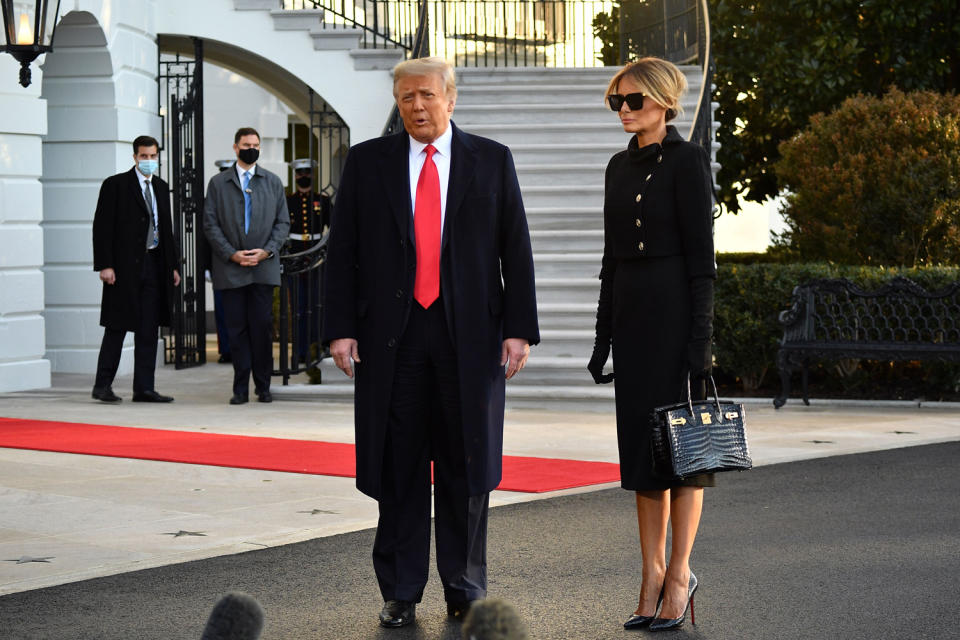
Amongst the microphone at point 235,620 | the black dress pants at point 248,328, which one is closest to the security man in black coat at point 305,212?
the black dress pants at point 248,328

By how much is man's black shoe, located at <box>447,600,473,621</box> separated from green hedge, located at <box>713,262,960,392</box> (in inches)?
268

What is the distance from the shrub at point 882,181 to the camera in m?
12.3

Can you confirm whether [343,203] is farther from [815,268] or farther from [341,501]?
[815,268]

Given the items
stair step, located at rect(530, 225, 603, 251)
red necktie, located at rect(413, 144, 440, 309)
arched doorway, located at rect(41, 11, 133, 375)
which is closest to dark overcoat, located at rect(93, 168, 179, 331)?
arched doorway, located at rect(41, 11, 133, 375)

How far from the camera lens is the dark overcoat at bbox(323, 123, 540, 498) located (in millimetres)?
4449

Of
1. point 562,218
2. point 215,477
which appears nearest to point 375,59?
point 562,218

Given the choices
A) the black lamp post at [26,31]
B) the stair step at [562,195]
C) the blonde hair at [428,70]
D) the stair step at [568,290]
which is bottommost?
the stair step at [568,290]

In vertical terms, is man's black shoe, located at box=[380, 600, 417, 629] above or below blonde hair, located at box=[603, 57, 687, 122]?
below

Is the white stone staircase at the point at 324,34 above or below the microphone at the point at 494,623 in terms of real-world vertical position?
above

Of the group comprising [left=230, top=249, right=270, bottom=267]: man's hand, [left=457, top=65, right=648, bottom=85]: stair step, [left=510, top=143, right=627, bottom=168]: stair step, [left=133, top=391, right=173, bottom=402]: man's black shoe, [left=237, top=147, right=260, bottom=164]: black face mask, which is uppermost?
[left=457, top=65, right=648, bottom=85]: stair step

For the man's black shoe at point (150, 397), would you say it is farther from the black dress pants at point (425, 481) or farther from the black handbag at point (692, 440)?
the black handbag at point (692, 440)

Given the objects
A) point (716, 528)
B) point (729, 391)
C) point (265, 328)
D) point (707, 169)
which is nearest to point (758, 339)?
point (729, 391)

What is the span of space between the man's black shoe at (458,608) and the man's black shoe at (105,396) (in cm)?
658

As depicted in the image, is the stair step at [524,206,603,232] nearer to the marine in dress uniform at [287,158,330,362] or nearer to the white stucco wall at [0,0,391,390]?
the marine in dress uniform at [287,158,330,362]
